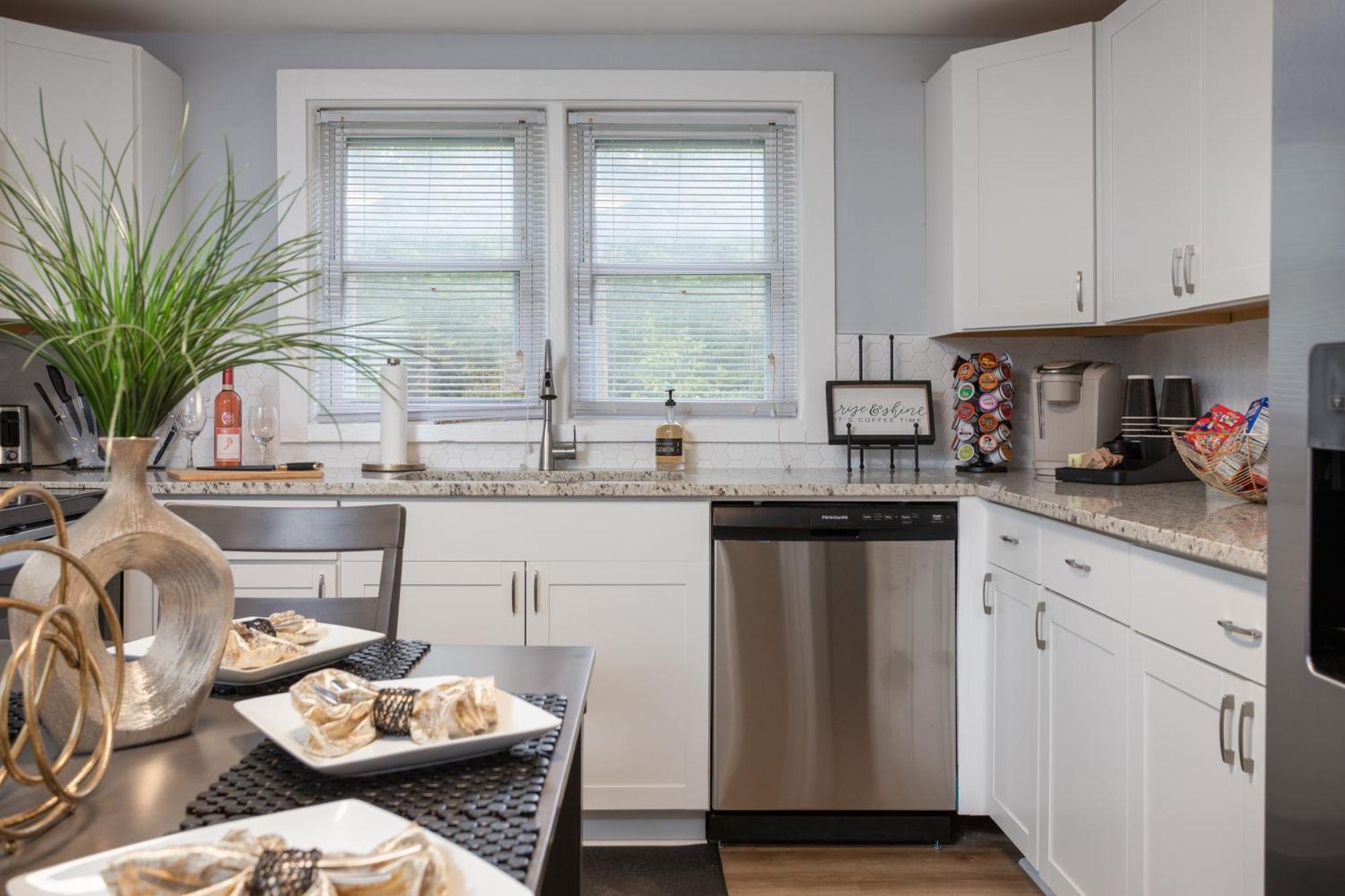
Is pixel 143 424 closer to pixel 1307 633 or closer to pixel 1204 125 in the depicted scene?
pixel 1307 633

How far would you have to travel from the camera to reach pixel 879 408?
3.20 metres

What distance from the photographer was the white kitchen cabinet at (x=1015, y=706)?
7.43ft

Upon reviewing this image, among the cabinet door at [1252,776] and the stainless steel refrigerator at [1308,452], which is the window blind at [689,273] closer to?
the cabinet door at [1252,776]

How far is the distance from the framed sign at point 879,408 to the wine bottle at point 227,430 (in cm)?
197

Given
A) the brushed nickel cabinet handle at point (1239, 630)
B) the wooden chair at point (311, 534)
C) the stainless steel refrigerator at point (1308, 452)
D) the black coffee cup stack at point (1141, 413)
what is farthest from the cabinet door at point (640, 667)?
the stainless steel refrigerator at point (1308, 452)

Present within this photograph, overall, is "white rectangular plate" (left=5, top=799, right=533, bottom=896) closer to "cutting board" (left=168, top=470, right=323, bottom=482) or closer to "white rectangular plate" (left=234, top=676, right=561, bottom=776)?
"white rectangular plate" (left=234, top=676, right=561, bottom=776)

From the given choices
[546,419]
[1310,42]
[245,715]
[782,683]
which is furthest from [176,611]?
[546,419]

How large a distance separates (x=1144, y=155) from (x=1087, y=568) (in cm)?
126

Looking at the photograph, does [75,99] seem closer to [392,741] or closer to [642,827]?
[642,827]

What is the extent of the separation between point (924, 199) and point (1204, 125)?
3.75 feet

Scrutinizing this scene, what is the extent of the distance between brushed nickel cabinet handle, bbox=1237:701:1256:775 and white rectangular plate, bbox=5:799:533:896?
3.99 feet

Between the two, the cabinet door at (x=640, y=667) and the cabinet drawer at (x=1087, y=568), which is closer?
the cabinet drawer at (x=1087, y=568)

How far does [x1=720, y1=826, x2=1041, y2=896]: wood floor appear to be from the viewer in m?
2.38

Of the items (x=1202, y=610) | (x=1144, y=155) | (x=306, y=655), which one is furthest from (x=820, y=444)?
(x=306, y=655)
